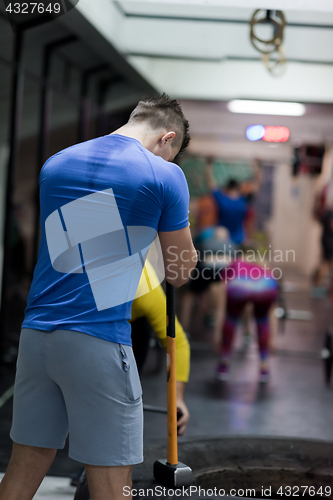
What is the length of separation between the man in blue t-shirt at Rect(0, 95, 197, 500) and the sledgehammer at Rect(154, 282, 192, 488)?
0.88 ft

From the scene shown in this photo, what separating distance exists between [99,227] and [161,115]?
1.14 ft

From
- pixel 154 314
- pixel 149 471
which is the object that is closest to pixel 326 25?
pixel 154 314

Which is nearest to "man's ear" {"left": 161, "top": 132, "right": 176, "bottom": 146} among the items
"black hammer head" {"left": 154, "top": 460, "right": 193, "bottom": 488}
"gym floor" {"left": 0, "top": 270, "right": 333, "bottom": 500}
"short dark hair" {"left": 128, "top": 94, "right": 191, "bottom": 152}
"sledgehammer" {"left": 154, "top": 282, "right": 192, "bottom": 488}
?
"short dark hair" {"left": 128, "top": 94, "right": 191, "bottom": 152}

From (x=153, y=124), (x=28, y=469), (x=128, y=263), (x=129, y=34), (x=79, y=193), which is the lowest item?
(x=28, y=469)

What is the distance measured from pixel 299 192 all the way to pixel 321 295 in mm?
1736

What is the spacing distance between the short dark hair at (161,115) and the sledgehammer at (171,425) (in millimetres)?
428

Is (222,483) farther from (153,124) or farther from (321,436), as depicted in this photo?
Answer: (321,436)

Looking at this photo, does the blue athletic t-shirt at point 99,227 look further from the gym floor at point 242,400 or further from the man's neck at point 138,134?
the gym floor at point 242,400

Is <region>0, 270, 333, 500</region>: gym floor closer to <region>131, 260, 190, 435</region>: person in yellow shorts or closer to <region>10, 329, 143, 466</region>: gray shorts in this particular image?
<region>131, 260, 190, 435</region>: person in yellow shorts

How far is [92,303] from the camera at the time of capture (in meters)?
1.25

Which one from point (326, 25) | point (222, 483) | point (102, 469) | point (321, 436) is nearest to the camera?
point (102, 469)

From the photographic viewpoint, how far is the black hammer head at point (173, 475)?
160cm

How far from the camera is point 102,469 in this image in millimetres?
1249

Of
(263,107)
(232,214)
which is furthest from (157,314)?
(263,107)
